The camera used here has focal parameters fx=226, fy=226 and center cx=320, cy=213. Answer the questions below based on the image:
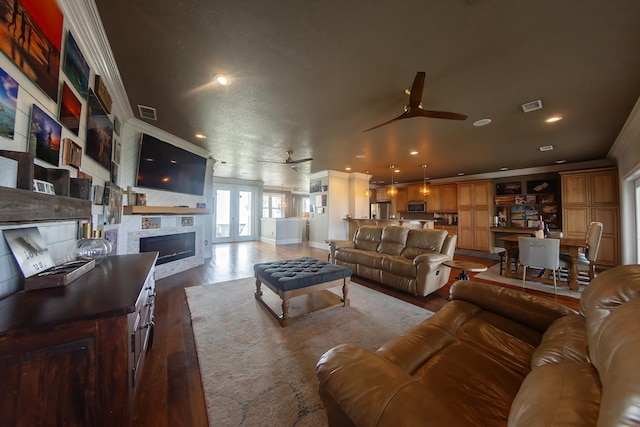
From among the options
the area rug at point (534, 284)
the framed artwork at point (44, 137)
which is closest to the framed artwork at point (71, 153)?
the framed artwork at point (44, 137)

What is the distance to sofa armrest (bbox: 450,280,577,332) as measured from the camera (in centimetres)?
139

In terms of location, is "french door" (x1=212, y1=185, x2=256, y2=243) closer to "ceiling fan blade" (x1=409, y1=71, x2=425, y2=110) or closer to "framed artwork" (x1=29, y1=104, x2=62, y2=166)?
"framed artwork" (x1=29, y1=104, x2=62, y2=166)

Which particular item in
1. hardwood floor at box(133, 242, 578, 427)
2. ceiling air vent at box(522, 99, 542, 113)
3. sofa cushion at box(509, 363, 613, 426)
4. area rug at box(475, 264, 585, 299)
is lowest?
hardwood floor at box(133, 242, 578, 427)

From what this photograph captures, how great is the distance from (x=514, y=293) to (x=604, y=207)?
6.06m

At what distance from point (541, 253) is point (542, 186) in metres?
4.24

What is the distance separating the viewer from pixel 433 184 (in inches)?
324

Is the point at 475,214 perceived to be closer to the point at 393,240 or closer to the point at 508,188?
the point at 508,188

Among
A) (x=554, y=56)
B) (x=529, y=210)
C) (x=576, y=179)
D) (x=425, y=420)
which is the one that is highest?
(x=554, y=56)

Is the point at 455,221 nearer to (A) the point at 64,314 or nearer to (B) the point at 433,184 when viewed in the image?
(B) the point at 433,184

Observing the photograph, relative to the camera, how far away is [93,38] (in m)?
1.77

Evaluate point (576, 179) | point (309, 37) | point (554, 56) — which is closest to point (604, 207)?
point (576, 179)

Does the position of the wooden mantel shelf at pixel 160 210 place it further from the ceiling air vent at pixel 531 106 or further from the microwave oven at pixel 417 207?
the microwave oven at pixel 417 207

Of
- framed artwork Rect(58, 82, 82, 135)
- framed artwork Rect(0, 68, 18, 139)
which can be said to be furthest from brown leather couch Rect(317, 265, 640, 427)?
framed artwork Rect(58, 82, 82, 135)

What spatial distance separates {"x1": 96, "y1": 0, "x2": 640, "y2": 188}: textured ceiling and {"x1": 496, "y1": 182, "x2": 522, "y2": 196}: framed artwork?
2908 mm
